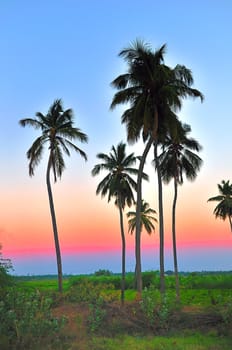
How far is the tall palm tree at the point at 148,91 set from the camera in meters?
31.2

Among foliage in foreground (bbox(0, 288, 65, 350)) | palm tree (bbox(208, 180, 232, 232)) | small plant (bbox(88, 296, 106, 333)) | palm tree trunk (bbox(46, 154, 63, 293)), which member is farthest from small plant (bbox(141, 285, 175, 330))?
palm tree (bbox(208, 180, 232, 232))

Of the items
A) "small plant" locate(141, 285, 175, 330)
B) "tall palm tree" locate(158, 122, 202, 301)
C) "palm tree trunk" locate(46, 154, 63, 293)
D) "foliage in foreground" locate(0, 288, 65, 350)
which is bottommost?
"foliage in foreground" locate(0, 288, 65, 350)

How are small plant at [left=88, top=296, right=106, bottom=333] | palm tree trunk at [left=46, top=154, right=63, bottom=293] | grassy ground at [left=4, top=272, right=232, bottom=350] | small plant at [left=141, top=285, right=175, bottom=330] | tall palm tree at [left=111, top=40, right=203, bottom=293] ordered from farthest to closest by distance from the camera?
palm tree trunk at [left=46, top=154, right=63, bottom=293] < tall palm tree at [left=111, top=40, right=203, bottom=293] < small plant at [left=141, top=285, right=175, bottom=330] < small plant at [left=88, top=296, right=106, bottom=333] < grassy ground at [left=4, top=272, right=232, bottom=350]

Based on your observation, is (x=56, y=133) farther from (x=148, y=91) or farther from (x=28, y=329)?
(x=28, y=329)

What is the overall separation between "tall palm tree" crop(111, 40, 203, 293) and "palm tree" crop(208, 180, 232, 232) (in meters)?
29.3

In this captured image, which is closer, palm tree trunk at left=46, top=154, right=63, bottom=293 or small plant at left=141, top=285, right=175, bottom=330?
small plant at left=141, top=285, right=175, bottom=330

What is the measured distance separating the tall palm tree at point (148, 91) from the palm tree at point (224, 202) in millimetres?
29350

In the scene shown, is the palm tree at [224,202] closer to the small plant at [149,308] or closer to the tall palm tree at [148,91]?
the tall palm tree at [148,91]

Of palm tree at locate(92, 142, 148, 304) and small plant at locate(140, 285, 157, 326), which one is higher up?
palm tree at locate(92, 142, 148, 304)

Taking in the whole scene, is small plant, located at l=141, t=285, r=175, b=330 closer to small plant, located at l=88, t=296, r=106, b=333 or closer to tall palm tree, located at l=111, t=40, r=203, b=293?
small plant, located at l=88, t=296, r=106, b=333

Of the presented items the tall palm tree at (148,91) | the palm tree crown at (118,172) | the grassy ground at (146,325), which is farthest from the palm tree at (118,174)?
the grassy ground at (146,325)

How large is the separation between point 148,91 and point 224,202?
104ft

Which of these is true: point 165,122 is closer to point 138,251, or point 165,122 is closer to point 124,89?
point 124,89

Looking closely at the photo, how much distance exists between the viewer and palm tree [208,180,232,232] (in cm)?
5940
